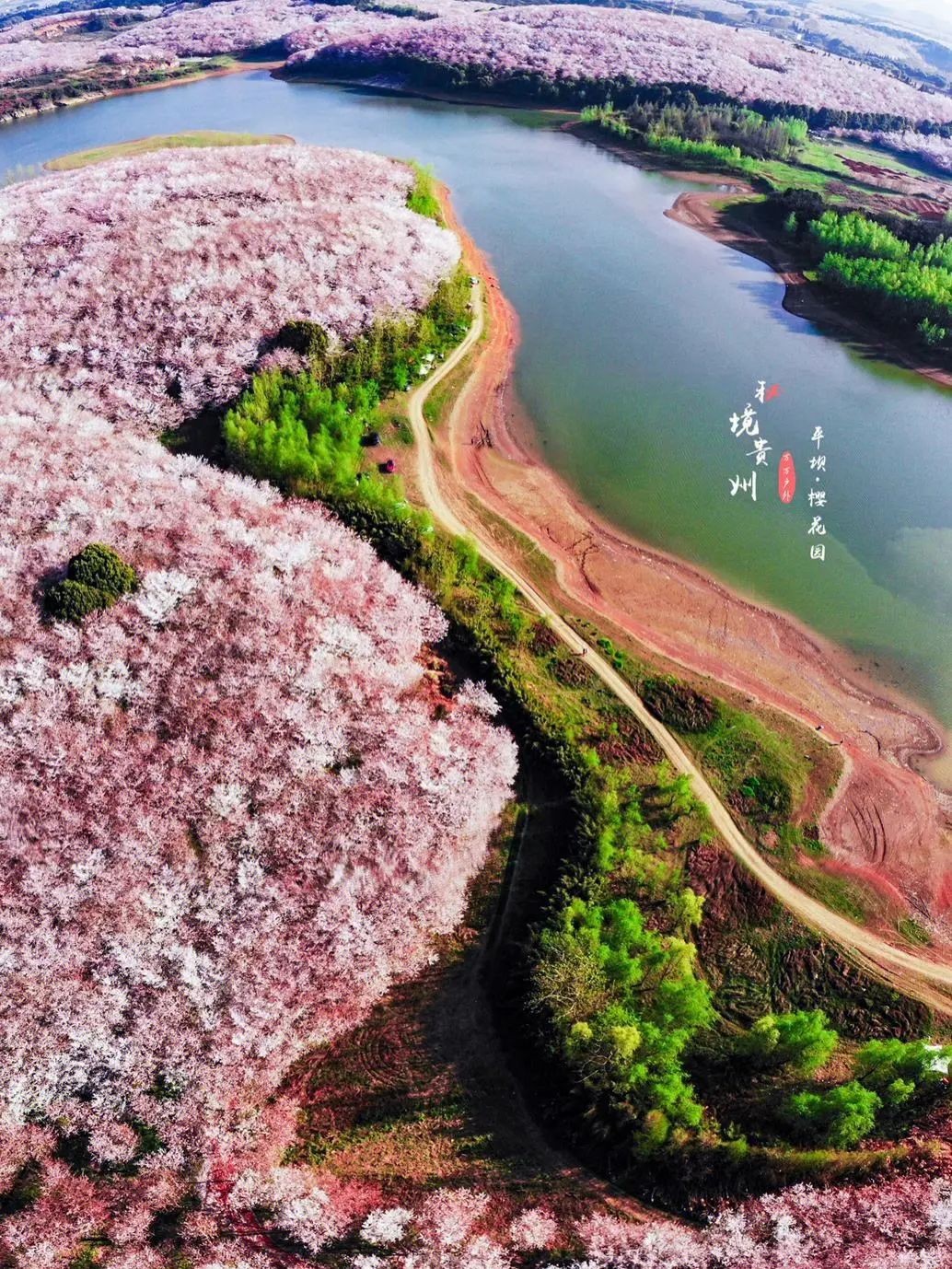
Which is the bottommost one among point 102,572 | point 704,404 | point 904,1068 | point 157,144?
point 904,1068

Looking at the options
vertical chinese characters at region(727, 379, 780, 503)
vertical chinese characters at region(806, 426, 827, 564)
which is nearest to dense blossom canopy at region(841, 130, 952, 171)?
vertical chinese characters at region(727, 379, 780, 503)

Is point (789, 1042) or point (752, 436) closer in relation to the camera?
point (789, 1042)

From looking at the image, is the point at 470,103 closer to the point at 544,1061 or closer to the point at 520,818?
the point at 520,818

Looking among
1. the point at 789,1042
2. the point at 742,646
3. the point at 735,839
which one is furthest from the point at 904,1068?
the point at 742,646

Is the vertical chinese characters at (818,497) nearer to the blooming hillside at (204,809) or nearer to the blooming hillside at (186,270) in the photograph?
the blooming hillside at (204,809)

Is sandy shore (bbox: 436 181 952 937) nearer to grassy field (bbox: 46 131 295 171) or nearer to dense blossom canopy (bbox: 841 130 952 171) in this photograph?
grassy field (bbox: 46 131 295 171)

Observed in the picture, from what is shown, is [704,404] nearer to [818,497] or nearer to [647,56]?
[818,497]

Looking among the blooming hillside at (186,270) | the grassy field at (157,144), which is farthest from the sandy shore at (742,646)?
the grassy field at (157,144)
